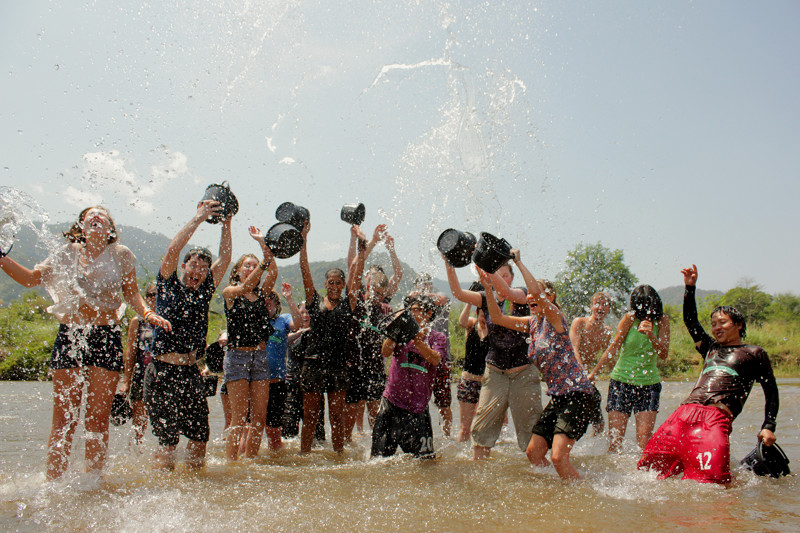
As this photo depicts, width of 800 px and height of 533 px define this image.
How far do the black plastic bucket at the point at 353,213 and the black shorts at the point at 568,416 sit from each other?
99.2 inches

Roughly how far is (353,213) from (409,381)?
72.3 inches

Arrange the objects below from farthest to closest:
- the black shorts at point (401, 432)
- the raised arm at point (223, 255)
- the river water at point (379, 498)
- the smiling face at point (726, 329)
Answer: the black shorts at point (401, 432)
the raised arm at point (223, 255)
the smiling face at point (726, 329)
the river water at point (379, 498)

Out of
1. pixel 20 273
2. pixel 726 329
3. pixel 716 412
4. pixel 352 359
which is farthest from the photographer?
pixel 352 359

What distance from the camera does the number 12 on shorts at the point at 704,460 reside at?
3.77 meters

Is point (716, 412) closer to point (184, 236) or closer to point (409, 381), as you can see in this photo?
point (409, 381)

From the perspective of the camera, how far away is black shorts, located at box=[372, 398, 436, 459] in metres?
4.54

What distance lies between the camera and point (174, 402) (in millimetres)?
4062

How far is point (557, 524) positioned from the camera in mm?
3172

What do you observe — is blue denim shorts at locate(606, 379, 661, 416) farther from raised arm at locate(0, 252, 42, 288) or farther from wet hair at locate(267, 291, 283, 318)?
raised arm at locate(0, 252, 42, 288)

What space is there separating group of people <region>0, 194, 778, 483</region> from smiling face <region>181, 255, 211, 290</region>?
0.03 feet

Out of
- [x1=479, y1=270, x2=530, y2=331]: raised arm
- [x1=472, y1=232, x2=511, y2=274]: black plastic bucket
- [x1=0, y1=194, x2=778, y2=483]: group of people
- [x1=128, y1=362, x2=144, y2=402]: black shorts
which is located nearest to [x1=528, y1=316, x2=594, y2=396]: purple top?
[x1=0, y1=194, x2=778, y2=483]: group of people

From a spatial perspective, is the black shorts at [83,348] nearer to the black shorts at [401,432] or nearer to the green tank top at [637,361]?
the black shorts at [401,432]

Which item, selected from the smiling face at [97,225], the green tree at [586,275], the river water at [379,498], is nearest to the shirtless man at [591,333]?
the river water at [379,498]

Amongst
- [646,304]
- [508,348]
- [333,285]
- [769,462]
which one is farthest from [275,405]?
[769,462]
